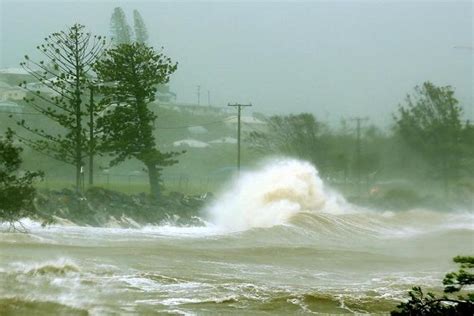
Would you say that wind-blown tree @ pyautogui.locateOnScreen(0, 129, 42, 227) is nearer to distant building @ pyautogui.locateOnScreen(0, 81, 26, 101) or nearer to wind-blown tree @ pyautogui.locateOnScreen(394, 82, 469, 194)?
distant building @ pyautogui.locateOnScreen(0, 81, 26, 101)

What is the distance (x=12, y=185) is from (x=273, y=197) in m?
17.5

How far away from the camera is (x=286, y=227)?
2675 centimetres

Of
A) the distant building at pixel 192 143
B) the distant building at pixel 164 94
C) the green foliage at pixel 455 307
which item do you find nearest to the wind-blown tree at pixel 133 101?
the distant building at pixel 164 94

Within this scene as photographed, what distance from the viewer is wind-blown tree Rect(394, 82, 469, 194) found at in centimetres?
3962

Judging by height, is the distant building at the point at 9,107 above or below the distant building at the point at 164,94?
below

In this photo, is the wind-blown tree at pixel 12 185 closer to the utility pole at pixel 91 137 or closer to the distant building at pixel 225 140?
the utility pole at pixel 91 137

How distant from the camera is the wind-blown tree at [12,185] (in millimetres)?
16625

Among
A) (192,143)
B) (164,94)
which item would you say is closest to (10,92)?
(164,94)

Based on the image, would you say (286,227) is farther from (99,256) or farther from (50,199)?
(99,256)

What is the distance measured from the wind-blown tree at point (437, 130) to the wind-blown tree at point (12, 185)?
78.1ft

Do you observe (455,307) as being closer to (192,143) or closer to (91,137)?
(91,137)

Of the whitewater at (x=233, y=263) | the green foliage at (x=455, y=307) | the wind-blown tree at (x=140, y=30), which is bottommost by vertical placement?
the whitewater at (x=233, y=263)

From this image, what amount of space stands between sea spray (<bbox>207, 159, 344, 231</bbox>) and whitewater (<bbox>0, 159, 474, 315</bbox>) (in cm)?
10

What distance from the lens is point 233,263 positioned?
17.4 metres
